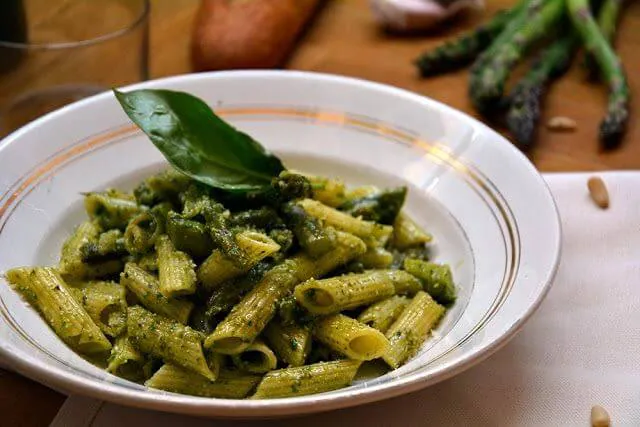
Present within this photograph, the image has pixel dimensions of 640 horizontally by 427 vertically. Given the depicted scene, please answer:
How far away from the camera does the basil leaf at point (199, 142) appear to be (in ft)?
6.30

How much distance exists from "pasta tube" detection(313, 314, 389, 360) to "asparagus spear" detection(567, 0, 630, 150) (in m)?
1.47

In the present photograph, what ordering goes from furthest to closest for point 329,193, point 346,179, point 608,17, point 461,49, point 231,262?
point 608,17 → point 461,49 → point 346,179 → point 329,193 → point 231,262

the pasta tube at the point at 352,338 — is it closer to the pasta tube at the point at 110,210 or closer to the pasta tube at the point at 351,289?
the pasta tube at the point at 351,289

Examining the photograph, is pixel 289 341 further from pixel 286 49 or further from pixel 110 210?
pixel 286 49

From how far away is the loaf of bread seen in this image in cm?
312

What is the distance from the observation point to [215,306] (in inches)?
70.4

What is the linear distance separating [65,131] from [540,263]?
4.10 feet

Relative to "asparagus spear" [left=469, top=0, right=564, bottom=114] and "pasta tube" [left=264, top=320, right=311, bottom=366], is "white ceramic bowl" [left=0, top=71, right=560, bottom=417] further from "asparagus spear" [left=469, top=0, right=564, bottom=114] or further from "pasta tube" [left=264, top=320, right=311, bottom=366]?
"asparagus spear" [left=469, top=0, right=564, bottom=114]

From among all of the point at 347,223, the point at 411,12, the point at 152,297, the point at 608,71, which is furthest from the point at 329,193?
the point at 411,12

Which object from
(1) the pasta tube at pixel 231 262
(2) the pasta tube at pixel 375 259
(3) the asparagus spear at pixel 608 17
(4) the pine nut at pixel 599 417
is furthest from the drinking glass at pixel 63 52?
(3) the asparagus spear at pixel 608 17

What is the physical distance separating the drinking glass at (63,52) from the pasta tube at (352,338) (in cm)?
122

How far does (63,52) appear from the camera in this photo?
8.27ft

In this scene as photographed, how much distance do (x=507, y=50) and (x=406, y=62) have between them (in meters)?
0.41

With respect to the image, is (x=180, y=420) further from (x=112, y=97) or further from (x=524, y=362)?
(x=112, y=97)
